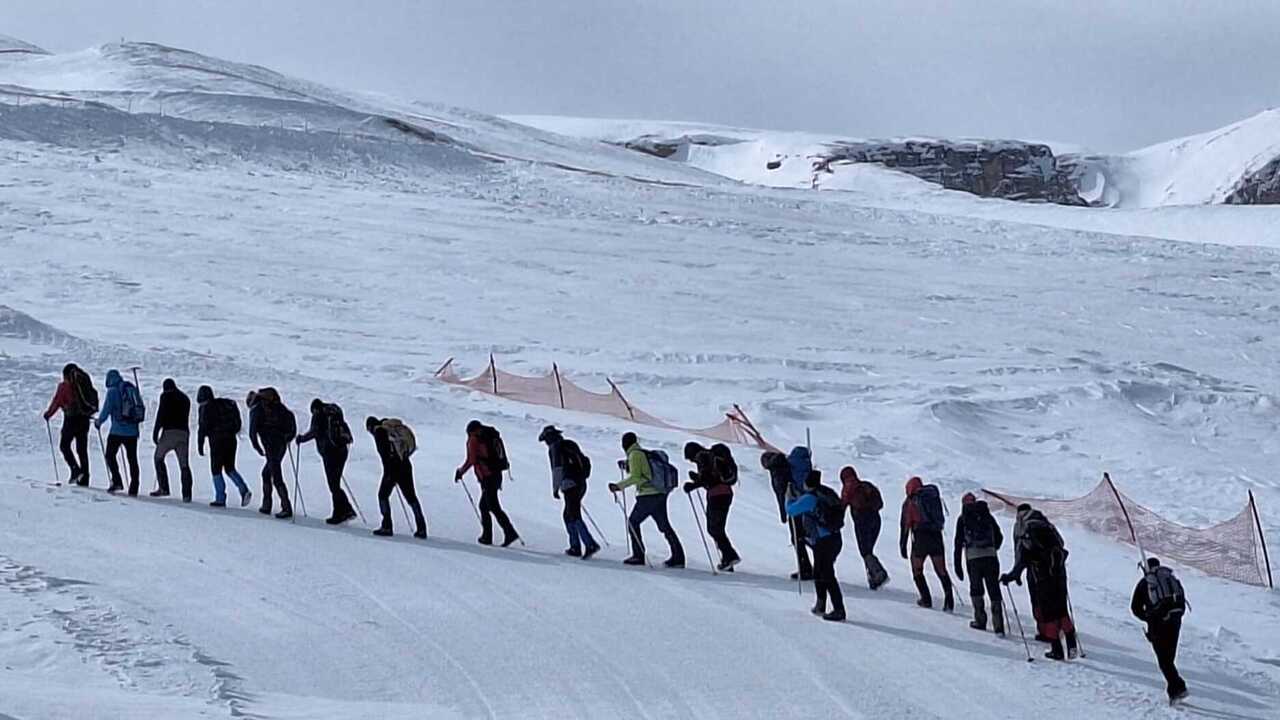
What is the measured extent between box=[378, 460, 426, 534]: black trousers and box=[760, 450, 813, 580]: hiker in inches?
133

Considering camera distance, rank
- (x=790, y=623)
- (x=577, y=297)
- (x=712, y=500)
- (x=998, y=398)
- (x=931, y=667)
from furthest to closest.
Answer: (x=577, y=297)
(x=998, y=398)
(x=712, y=500)
(x=790, y=623)
(x=931, y=667)

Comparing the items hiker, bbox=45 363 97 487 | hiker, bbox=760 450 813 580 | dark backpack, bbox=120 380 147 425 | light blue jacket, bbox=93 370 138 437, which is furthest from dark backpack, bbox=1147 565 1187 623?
hiker, bbox=45 363 97 487

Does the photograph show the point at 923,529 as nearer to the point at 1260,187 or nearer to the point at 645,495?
the point at 645,495

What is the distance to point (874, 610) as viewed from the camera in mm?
13148

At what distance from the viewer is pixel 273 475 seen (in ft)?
49.0

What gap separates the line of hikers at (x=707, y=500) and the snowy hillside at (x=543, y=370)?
1.18 ft

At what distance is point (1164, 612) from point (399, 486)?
698 centimetres

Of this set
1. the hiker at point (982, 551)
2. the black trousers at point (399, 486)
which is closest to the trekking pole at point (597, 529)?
the black trousers at point (399, 486)

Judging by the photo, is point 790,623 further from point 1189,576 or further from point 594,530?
point 1189,576

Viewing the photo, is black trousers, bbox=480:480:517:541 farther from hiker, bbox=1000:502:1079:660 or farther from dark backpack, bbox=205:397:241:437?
hiker, bbox=1000:502:1079:660

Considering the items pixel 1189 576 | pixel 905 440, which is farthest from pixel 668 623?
pixel 905 440

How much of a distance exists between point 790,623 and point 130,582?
5319 millimetres

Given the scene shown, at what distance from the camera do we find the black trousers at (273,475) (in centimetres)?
1472

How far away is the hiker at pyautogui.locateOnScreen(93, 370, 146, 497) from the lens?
1517cm
